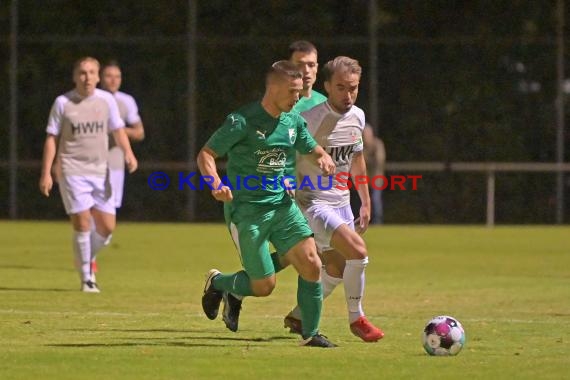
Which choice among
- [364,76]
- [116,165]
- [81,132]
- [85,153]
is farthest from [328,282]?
[364,76]

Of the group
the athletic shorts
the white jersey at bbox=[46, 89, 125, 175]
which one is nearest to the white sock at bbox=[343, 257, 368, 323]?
the white jersey at bbox=[46, 89, 125, 175]

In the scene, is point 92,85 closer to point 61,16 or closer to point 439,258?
point 439,258

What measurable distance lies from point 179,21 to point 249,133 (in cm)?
1734

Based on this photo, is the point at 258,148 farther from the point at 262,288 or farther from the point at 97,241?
the point at 97,241

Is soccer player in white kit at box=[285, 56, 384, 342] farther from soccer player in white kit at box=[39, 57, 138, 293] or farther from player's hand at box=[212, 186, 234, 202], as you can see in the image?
soccer player in white kit at box=[39, 57, 138, 293]

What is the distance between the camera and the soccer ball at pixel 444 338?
8914mm

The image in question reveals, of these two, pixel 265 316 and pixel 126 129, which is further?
pixel 126 129

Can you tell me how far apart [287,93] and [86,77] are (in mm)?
5164

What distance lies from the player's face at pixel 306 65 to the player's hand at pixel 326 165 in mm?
1361

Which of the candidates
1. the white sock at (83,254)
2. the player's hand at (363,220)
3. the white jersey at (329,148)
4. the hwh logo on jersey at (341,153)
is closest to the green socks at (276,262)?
the white jersey at (329,148)

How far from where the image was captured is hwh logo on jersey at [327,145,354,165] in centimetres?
1039

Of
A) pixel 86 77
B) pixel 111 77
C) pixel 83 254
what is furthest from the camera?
pixel 111 77

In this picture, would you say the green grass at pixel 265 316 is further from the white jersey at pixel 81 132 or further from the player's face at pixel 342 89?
the player's face at pixel 342 89

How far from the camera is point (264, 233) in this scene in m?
9.44
